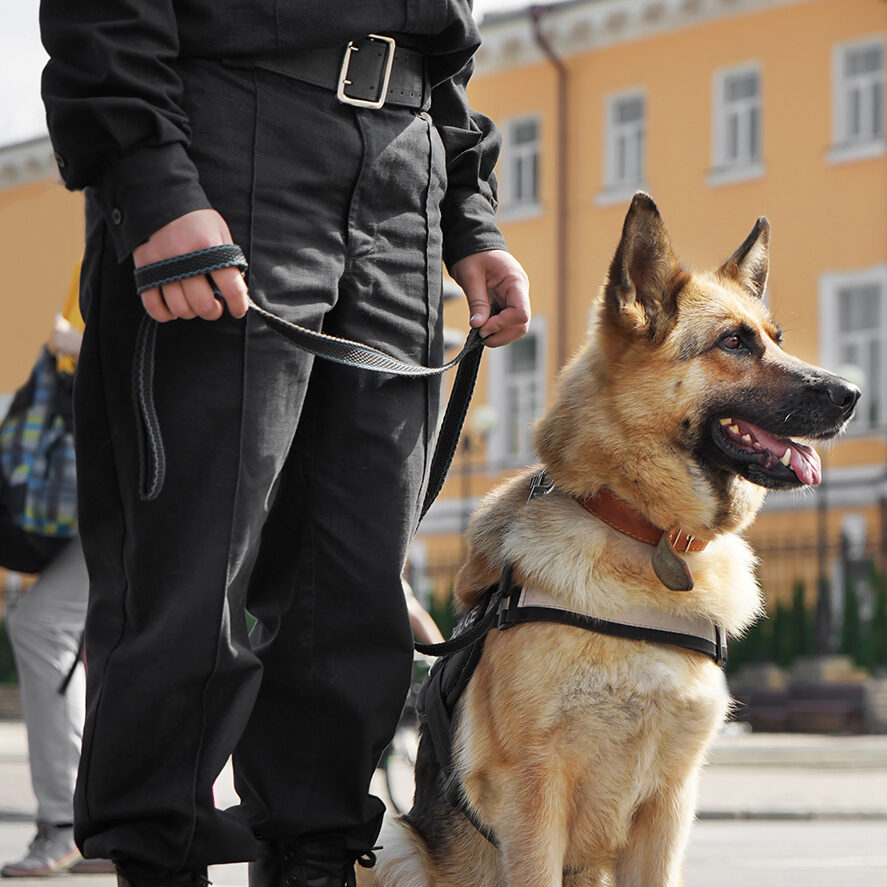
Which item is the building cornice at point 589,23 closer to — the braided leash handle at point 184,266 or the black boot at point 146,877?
the braided leash handle at point 184,266

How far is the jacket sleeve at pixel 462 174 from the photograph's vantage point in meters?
3.40

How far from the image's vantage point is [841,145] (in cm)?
2289

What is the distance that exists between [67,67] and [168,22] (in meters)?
0.20

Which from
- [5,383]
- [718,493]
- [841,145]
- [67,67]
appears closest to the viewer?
[67,67]

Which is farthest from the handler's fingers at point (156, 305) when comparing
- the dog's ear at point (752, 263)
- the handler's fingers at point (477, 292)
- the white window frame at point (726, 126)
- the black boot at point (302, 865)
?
the white window frame at point (726, 126)

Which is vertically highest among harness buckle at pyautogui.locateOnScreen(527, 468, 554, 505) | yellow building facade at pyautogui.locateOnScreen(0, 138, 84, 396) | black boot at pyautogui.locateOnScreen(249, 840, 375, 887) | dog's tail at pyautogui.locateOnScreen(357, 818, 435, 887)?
yellow building facade at pyautogui.locateOnScreen(0, 138, 84, 396)

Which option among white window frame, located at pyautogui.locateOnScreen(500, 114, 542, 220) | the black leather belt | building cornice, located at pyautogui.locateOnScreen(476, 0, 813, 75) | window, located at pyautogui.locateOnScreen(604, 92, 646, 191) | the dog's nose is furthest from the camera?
white window frame, located at pyautogui.locateOnScreen(500, 114, 542, 220)

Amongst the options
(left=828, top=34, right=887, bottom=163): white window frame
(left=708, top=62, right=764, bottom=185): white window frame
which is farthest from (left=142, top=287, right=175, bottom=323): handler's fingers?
(left=708, top=62, right=764, bottom=185): white window frame

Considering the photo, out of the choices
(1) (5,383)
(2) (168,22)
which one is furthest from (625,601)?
(1) (5,383)

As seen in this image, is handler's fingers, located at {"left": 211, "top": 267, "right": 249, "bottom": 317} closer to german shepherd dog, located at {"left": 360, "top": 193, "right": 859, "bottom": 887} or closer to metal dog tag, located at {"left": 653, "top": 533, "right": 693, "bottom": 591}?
german shepherd dog, located at {"left": 360, "top": 193, "right": 859, "bottom": 887}

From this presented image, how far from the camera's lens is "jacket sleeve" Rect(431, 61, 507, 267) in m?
3.40

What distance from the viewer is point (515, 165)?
88.1ft

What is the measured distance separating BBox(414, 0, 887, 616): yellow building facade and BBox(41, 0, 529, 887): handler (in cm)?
1707

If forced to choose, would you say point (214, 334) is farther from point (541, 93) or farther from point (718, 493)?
point (541, 93)
